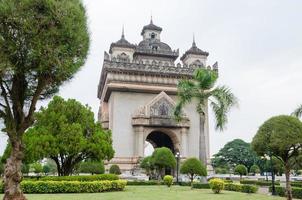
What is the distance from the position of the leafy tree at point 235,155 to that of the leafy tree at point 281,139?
50.6 meters

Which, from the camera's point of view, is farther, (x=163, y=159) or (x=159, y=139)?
(x=159, y=139)

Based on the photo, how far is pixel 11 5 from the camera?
10.5 metres

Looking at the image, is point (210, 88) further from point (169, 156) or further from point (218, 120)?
point (169, 156)

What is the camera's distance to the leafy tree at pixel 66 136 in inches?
928

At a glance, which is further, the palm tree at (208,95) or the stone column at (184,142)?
the stone column at (184,142)

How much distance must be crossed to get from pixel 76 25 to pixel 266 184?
878 inches

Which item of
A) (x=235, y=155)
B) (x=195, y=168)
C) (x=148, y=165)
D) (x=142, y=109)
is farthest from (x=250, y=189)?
(x=235, y=155)

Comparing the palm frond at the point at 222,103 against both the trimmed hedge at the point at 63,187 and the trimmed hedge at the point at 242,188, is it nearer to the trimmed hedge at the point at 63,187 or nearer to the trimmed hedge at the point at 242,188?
the trimmed hedge at the point at 242,188

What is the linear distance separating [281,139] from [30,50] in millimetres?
10433

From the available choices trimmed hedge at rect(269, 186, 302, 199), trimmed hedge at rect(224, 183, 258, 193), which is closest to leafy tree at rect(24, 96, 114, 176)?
trimmed hedge at rect(224, 183, 258, 193)

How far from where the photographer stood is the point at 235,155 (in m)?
65.7

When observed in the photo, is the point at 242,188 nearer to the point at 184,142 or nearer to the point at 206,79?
the point at 206,79

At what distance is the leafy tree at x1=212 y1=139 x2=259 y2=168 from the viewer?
65.2 metres

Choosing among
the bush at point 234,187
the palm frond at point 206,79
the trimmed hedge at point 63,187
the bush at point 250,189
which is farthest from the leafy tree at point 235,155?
the trimmed hedge at point 63,187
